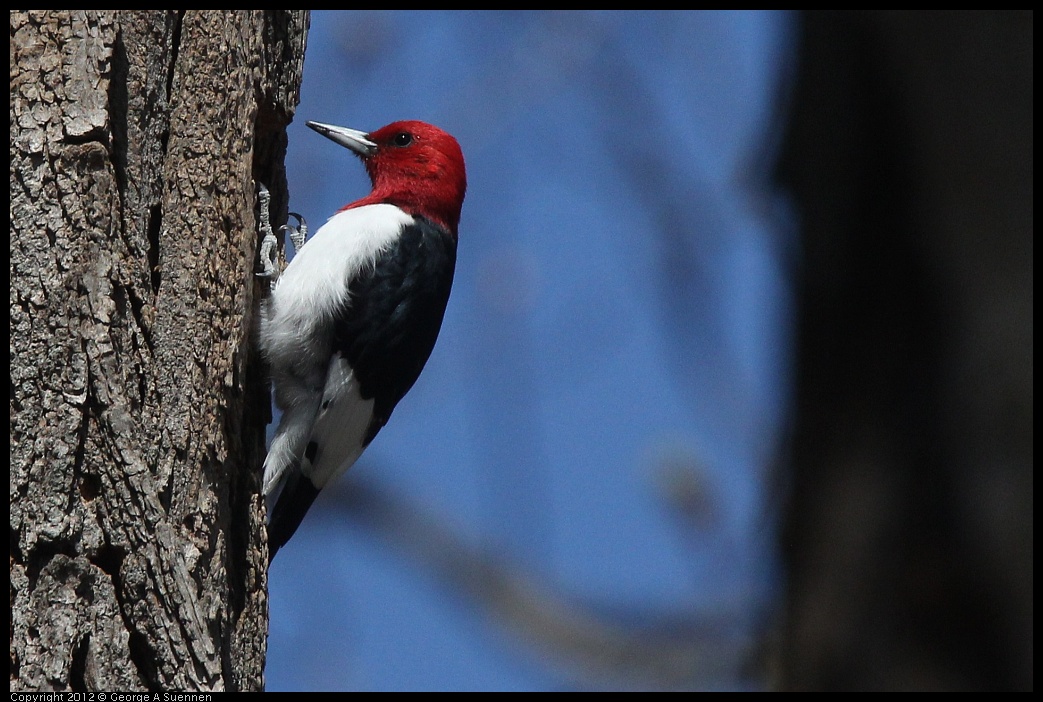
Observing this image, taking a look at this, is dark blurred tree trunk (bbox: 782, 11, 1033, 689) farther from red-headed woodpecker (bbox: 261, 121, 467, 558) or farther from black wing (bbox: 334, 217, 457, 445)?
black wing (bbox: 334, 217, 457, 445)

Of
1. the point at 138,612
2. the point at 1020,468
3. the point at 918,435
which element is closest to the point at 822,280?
the point at 918,435

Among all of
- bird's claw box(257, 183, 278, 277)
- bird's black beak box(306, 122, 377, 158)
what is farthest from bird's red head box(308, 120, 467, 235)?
bird's claw box(257, 183, 278, 277)

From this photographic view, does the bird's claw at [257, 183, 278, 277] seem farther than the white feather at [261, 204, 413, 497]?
No

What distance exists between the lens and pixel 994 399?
1541 millimetres

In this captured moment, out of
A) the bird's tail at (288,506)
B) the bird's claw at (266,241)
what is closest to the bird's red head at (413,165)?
the bird's claw at (266,241)

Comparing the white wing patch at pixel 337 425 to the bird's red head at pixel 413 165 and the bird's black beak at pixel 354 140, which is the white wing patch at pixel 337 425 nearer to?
the bird's red head at pixel 413 165

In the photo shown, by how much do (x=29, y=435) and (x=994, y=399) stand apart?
1.80 meters

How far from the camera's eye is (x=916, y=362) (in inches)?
66.1

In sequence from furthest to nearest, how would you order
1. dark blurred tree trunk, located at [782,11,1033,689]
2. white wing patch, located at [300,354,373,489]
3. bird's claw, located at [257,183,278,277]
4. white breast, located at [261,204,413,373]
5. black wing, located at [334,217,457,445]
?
black wing, located at [334,217,457,445], white wing patch, located at [300,354,373,489], white breast, located at [261,204,413,373], bird's claw, located at [257,183,278,277], dark blurred tree trunk, located at [782,11,1033,689]

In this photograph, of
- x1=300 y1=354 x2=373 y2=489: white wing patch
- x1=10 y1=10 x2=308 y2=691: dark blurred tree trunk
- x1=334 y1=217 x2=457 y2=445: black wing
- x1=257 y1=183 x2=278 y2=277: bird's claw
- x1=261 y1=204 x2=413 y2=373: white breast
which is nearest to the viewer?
x1=10 y1=10 x2=308 y2=691: dark blurred tree trunk

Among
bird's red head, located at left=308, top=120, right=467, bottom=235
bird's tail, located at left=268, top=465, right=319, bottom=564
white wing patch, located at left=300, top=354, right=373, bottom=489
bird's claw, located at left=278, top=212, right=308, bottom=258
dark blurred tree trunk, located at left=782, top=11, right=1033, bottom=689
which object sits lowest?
dark blurred tree trunk, located at left=782, top=11, right=1033, bottom=689

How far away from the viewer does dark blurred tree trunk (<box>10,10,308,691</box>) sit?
2328 mm

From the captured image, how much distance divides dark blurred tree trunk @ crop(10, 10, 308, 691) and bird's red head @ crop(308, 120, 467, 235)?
5.44ft

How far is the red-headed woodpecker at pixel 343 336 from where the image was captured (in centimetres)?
361
